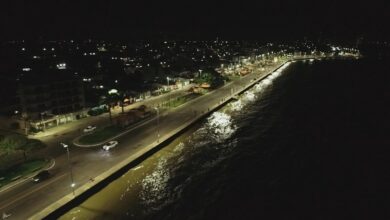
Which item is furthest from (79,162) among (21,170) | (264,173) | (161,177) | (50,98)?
(264,173)

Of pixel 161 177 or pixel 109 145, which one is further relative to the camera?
pixel 109 145

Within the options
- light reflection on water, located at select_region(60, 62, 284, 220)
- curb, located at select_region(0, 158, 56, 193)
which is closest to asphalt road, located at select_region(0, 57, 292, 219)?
curb, located at select_region(0, 158, 56, 193)

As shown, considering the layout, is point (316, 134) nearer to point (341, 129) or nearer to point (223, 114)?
point (341, 129)

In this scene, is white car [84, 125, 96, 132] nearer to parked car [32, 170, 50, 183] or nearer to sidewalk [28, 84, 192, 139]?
sidewalk [28, 84, 192, 139]

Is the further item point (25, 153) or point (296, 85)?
point (296, 85)

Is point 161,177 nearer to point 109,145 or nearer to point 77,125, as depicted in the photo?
point 109,145

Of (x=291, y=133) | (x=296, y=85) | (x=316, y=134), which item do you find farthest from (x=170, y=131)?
(x=296, y=85)
